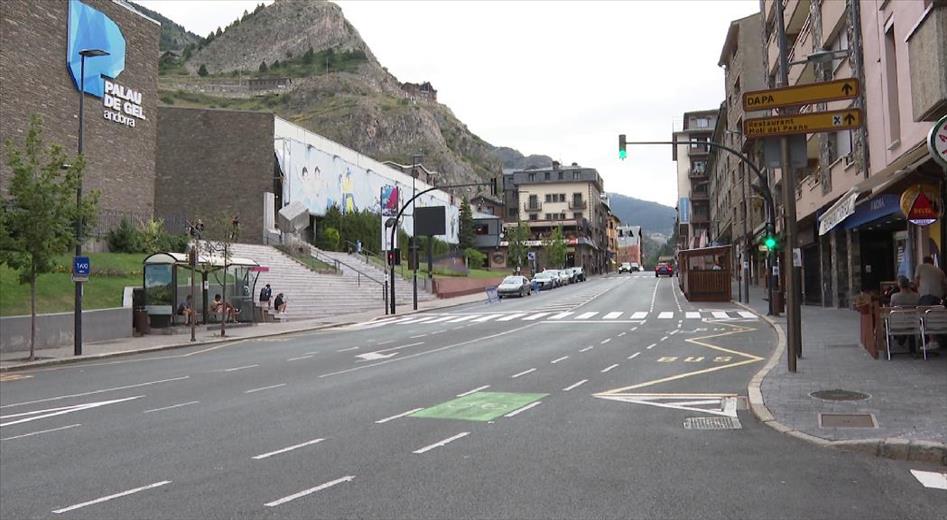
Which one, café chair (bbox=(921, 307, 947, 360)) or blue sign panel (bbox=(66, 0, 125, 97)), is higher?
blue sign panel (bbox=(66, 0, 125, 97))

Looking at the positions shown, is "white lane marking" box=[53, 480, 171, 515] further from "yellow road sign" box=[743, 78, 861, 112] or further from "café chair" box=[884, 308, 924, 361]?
"café chair" box=[884, 308, 924, 361]

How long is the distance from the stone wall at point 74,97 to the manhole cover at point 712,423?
25627mm

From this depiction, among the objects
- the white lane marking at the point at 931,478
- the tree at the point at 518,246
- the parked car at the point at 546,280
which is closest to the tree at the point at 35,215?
the white lane marking at the point at 931,478

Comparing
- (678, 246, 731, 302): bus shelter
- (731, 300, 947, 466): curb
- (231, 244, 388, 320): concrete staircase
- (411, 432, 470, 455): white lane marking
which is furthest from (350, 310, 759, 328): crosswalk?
(411, 432, 470, 455): white lane marking

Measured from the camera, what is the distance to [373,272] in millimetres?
51000

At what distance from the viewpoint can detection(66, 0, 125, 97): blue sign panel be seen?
115ft

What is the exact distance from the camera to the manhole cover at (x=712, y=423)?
8000 millimetres

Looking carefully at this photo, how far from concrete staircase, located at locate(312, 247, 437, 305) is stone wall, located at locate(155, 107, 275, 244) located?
6.14 m

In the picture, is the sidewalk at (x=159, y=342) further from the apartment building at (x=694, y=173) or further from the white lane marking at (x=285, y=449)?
the apartment building at (x=694, y=173)

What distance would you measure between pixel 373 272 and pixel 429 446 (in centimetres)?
4422

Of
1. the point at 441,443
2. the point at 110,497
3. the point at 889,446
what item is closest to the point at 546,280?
the point at 441,443

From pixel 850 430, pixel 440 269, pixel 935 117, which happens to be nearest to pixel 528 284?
pixel 440 269

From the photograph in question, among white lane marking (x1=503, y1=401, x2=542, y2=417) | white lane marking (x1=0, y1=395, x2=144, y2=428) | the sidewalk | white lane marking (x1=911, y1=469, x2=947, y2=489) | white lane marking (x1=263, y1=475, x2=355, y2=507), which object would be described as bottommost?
white lane marking (x1=0, y1=395, x2=144, y2=428)

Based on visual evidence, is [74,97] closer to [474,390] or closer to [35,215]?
[35,215]
